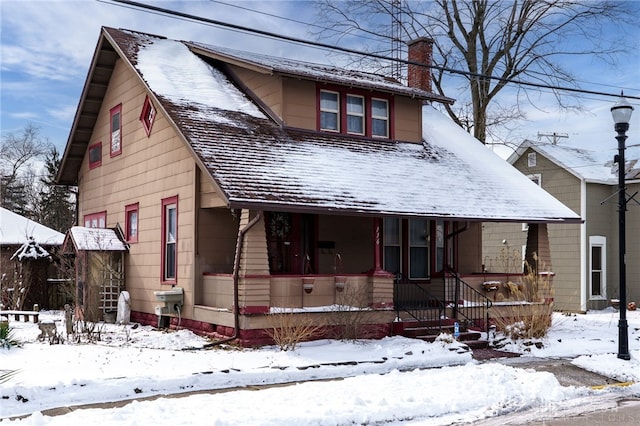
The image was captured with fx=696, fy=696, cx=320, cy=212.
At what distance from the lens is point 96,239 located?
1856cm

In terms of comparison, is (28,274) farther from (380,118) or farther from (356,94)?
(380,118)

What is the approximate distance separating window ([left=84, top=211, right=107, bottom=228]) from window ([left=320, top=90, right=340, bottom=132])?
7.69 meters

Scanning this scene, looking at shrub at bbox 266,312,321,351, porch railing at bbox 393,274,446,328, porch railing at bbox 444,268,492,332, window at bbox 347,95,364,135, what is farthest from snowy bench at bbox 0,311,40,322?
porch railing at bbox 444,268,492,332

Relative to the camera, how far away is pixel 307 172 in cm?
1574

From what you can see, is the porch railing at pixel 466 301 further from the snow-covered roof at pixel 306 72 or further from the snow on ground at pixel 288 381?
the snow-covered roof at pixel 306 72

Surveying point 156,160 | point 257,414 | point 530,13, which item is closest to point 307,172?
point 156,160

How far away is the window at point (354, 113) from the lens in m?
18.6

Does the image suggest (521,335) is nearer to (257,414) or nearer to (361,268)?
(361,268)

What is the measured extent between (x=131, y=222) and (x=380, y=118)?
7.63m

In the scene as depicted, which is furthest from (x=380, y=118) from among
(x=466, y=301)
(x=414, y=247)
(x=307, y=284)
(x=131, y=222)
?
(x=131, y=222)

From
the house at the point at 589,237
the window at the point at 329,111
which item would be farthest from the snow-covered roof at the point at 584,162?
the window at the point at 329,111

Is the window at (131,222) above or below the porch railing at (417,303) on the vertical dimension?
above

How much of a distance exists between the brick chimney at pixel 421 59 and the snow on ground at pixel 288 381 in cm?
1172

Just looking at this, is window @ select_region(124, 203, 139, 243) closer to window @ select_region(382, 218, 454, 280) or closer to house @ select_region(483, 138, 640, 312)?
window @ select_region(382, 218, 454, 280)
